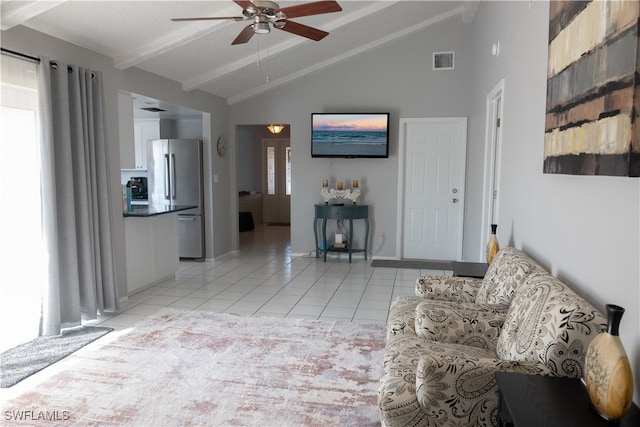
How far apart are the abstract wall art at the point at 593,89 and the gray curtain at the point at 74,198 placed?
3368 millimetres

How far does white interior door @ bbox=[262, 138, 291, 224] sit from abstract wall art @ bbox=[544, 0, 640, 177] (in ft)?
28.5

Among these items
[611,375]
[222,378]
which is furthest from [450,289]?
[611,375]

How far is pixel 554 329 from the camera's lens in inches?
62.0

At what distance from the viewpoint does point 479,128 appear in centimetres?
511

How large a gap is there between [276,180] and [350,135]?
15.4ft

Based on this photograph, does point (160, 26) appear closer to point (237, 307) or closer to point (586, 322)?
point (237, 307)

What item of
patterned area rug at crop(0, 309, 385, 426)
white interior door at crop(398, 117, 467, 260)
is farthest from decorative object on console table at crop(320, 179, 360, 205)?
patterned area rug at crop(0, 309, 385, 426)

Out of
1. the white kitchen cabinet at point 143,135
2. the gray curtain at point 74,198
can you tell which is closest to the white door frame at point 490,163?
the gray curtain at point 74,198

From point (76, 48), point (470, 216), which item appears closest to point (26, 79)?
point (76, 48)

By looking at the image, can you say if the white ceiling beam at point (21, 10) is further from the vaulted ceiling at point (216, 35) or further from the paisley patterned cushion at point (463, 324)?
the paisley patterned cushion at point (463, 324)

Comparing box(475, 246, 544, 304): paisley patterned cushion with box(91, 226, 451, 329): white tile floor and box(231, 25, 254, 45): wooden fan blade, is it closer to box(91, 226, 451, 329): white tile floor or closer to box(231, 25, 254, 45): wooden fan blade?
box(91, 226, 451, 329): white tile floor

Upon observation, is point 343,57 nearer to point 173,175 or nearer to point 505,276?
point 173,175

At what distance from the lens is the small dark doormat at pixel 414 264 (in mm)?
6059

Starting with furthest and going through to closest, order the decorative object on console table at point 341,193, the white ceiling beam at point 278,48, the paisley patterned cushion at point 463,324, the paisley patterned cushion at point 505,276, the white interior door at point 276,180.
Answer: the white interior door at point 276,180 < the decorative object on console table at point 341,193 < the white ceiling beam at point 278,48 < the paisley patterned cushion at point 505,276 < the paisley patterned cushion at point 463,324
